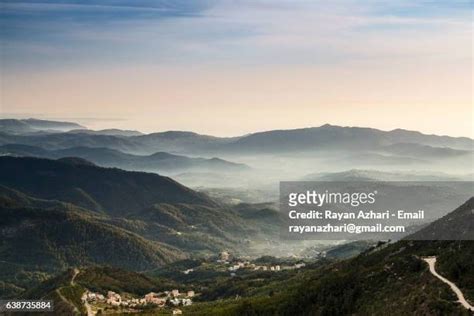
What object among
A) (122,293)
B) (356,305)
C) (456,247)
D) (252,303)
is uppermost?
(456,247)

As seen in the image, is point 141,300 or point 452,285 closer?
point 452,285

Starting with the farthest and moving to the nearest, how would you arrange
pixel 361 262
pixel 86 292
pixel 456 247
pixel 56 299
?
pixel 86 292, pixel 56 299, pixel 361 262, pixel 456 247

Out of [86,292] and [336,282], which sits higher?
[336,282]

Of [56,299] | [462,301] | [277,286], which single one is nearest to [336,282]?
[462,301]

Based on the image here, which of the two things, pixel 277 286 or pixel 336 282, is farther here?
pixel 277 286

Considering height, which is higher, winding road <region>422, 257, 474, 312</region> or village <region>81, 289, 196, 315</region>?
winding road <region>422, 257, 474, 312</region>

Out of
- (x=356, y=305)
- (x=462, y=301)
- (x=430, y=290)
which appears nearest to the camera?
(x=462, y=301)

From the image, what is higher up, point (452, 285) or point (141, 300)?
point (452, 285)

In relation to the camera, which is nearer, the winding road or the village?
the winding road

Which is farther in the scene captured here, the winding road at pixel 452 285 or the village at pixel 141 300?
the village at pixel 141 300

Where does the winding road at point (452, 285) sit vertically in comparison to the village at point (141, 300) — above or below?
above

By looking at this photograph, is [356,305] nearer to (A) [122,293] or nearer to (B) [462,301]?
(B) [462,301]
